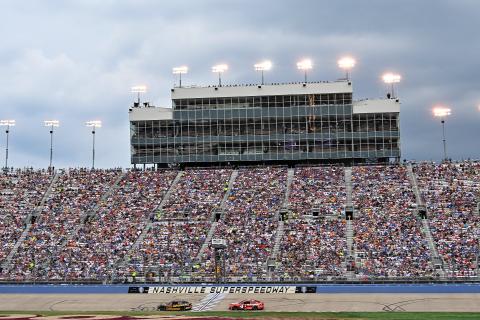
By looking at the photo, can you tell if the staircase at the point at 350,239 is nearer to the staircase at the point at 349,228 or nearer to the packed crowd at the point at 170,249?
the staircase at the point at 349,228

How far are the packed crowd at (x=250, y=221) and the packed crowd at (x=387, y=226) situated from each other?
9633 mm

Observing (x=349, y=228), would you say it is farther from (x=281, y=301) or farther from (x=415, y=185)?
(x=281, y=301)

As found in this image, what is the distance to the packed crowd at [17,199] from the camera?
82.4 meters

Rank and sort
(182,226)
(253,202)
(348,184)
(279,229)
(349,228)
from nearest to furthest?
1. (349,228)
2. (279,229)
3. (182,226)
4. (253,202)
5. (348,184)

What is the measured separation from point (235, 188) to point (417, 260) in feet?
95.3

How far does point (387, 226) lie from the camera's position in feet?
249

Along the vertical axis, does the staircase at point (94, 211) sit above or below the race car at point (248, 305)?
above

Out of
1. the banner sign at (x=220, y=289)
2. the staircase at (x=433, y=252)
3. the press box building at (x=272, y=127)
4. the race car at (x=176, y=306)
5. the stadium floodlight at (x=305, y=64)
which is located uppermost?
the stadium floodlight at (x=305, y=64)

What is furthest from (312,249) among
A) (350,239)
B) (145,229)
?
(145,229)

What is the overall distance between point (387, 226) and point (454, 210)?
874cm

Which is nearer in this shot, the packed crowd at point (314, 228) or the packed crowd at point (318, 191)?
the packed crowd at point (314, 228)

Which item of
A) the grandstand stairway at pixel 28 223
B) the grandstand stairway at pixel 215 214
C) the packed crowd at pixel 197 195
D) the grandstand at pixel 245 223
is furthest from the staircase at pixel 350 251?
the grandstand stairway at pixel 28 223

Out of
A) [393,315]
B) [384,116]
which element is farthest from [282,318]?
[384,116]

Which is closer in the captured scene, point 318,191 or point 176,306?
point 176,306
